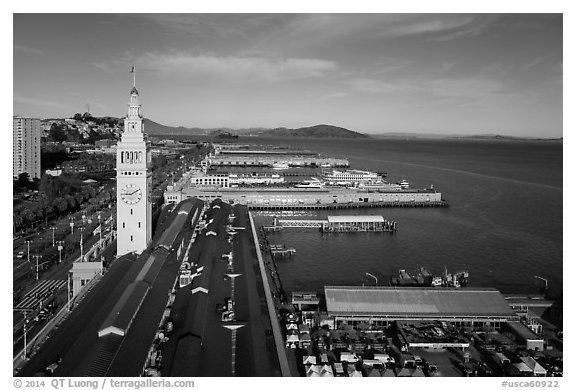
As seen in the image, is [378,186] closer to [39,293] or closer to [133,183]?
[133,183]

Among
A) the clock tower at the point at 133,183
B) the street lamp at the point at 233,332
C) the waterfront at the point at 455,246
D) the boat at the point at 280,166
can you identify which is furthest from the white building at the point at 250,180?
the street lamp at the point at 233,332

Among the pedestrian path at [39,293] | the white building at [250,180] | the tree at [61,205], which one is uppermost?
the white building at [250,180]

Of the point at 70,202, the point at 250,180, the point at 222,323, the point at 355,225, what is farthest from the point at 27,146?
the point at 222,323

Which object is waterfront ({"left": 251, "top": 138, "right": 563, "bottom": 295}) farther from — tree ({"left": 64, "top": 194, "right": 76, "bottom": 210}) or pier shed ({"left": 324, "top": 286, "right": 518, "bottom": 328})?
tree ({"left": 64, "top": 194, "right": 76, "bottom": 210})

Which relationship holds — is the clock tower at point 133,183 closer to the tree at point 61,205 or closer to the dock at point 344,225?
the dock at point 344,225

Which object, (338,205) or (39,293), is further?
(338,205)
